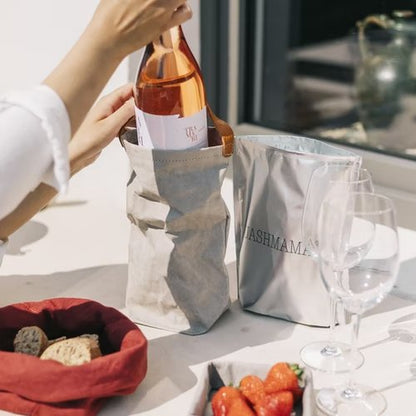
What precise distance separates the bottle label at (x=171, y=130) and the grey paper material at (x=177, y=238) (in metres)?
0.02

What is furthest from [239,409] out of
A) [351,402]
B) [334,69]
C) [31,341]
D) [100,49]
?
[334,69]

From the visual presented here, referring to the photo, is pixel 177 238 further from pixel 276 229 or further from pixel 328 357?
pixel 328 357

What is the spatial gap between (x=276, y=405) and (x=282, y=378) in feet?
0.10

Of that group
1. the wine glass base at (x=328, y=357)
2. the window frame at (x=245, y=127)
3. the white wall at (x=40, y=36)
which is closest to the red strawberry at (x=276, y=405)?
the wine glass base at (x=328, y=357)

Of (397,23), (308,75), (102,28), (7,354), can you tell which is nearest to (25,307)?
(7,354)

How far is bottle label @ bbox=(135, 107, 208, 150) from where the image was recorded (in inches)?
38.1

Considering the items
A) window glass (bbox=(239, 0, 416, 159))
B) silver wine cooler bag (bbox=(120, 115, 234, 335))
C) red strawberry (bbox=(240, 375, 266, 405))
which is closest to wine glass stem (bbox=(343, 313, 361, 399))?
red strawberry (bbox=(240, 375, 266, 405))

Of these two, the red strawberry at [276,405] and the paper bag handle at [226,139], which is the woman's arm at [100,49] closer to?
the paper bag handle at [226,139]

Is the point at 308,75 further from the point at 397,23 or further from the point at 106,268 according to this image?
the point at 106,268

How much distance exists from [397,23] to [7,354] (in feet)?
3.40

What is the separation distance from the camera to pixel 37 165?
2.53ft

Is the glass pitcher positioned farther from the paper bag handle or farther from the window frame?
the paper bag handle

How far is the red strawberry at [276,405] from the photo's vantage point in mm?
811

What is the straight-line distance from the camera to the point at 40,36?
156 cm
